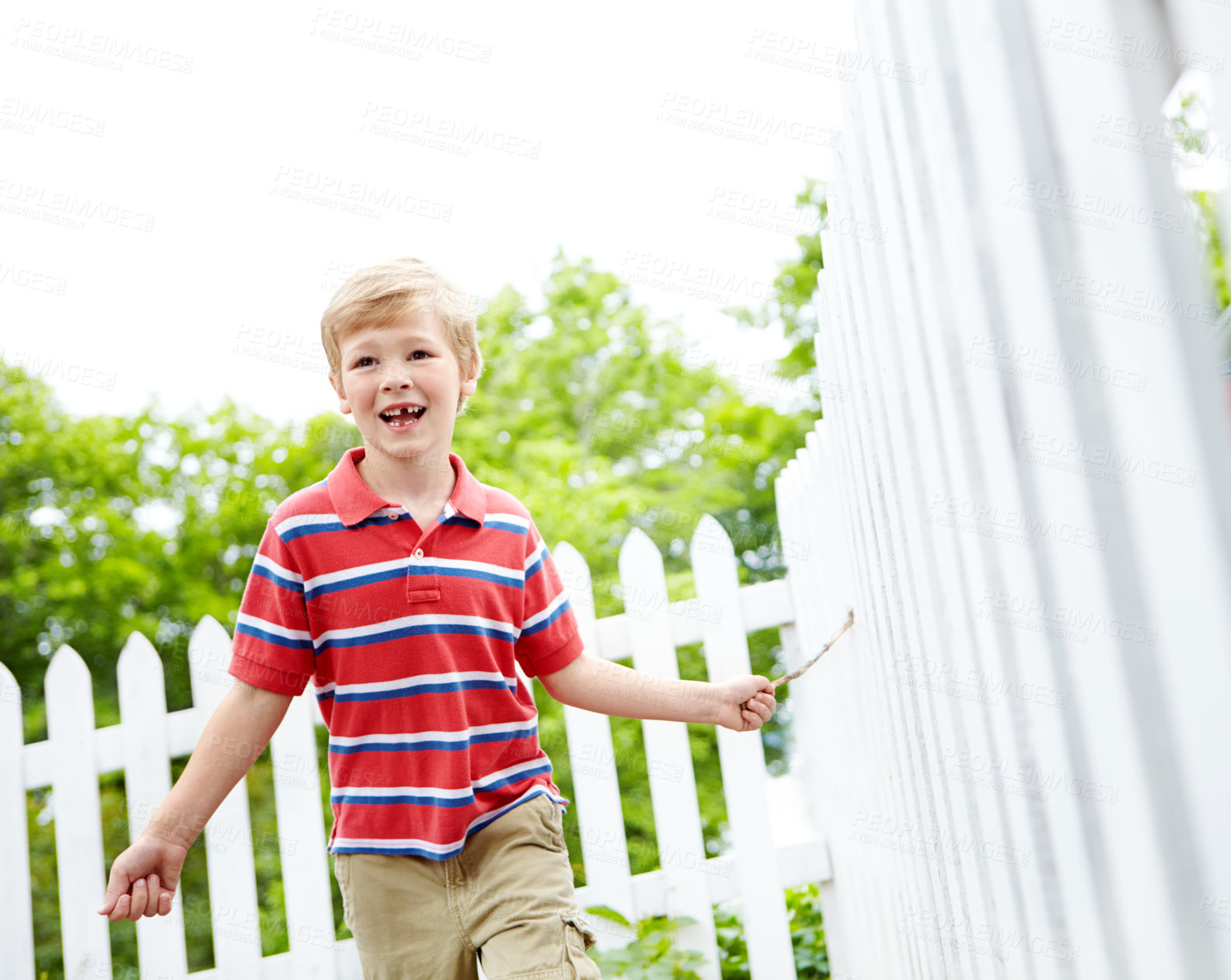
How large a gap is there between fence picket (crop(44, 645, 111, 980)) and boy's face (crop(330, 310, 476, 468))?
1.29m

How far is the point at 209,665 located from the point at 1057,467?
230 centimetres

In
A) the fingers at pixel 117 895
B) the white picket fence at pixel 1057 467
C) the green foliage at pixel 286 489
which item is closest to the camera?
the white picket fence at pixel 1057 467

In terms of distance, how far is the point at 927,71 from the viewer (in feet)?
3.34

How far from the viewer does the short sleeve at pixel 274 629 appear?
1.76 metres

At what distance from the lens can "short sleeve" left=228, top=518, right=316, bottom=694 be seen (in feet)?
5.76

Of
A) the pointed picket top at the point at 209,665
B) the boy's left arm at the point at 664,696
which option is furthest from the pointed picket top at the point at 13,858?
the boy's left arm at the point at 664,696

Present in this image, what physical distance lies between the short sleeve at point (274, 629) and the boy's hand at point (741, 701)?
0.87 m

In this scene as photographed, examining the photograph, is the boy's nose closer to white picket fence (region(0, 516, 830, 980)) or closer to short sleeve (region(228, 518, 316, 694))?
short sleeve (region(228, 518, 316, 694))

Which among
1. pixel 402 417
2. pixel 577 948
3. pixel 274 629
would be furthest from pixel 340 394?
pixel 577 948

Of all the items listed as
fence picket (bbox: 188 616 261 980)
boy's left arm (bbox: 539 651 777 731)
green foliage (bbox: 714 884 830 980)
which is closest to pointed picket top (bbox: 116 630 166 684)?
fence picket (bbox: 188 616 261 980)

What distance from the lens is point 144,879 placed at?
64.6 inches

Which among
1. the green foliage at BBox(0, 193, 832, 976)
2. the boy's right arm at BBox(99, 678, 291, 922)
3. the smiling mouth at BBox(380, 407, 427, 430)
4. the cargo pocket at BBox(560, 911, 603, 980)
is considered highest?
the green foliage at BBox(0, 193, 832, 976)

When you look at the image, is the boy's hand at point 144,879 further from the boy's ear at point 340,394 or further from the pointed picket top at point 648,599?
the pointed picket top at point 648,599

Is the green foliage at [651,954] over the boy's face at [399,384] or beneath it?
beneath
